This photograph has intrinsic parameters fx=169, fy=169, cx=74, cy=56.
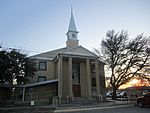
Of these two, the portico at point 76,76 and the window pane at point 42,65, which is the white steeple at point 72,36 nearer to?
the portico at point 76,76

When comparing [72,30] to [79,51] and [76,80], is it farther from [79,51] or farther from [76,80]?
[76,80]

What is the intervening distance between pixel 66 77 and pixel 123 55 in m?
11.2

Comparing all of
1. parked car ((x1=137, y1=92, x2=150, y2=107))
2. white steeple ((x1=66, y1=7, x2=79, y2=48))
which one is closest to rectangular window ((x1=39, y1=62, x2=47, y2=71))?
white steeple ((x1=66, y1=7, x2=79, y2=48))

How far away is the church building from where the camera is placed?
2814cm

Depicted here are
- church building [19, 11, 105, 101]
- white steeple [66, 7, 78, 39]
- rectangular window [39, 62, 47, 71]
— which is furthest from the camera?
white steeple [66, 7, 78, 39]

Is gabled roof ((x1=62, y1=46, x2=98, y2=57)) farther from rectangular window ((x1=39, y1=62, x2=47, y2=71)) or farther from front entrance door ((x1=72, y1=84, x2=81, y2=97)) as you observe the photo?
rectangular window ((x1=39, y1=62, x2=47, y2=71))

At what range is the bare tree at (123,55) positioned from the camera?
3067cm

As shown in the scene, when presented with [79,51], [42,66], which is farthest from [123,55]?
[42,66]

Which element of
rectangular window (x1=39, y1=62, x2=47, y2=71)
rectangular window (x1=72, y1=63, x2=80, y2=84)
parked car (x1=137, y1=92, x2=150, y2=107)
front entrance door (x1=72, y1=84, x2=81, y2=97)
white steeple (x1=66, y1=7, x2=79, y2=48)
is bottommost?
parked car (x1=137, y1=92, x2=150, y2=107)

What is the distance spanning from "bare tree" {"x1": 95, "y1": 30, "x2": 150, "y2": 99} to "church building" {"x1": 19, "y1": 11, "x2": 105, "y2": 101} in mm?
2835

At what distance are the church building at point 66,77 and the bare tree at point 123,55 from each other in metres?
2.83

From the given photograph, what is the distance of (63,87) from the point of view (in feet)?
93.4

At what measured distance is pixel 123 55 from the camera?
1227 inches

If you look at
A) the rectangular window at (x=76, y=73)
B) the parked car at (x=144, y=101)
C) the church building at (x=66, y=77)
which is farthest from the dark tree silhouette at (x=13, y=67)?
the parked car at (x=144, y=101)
